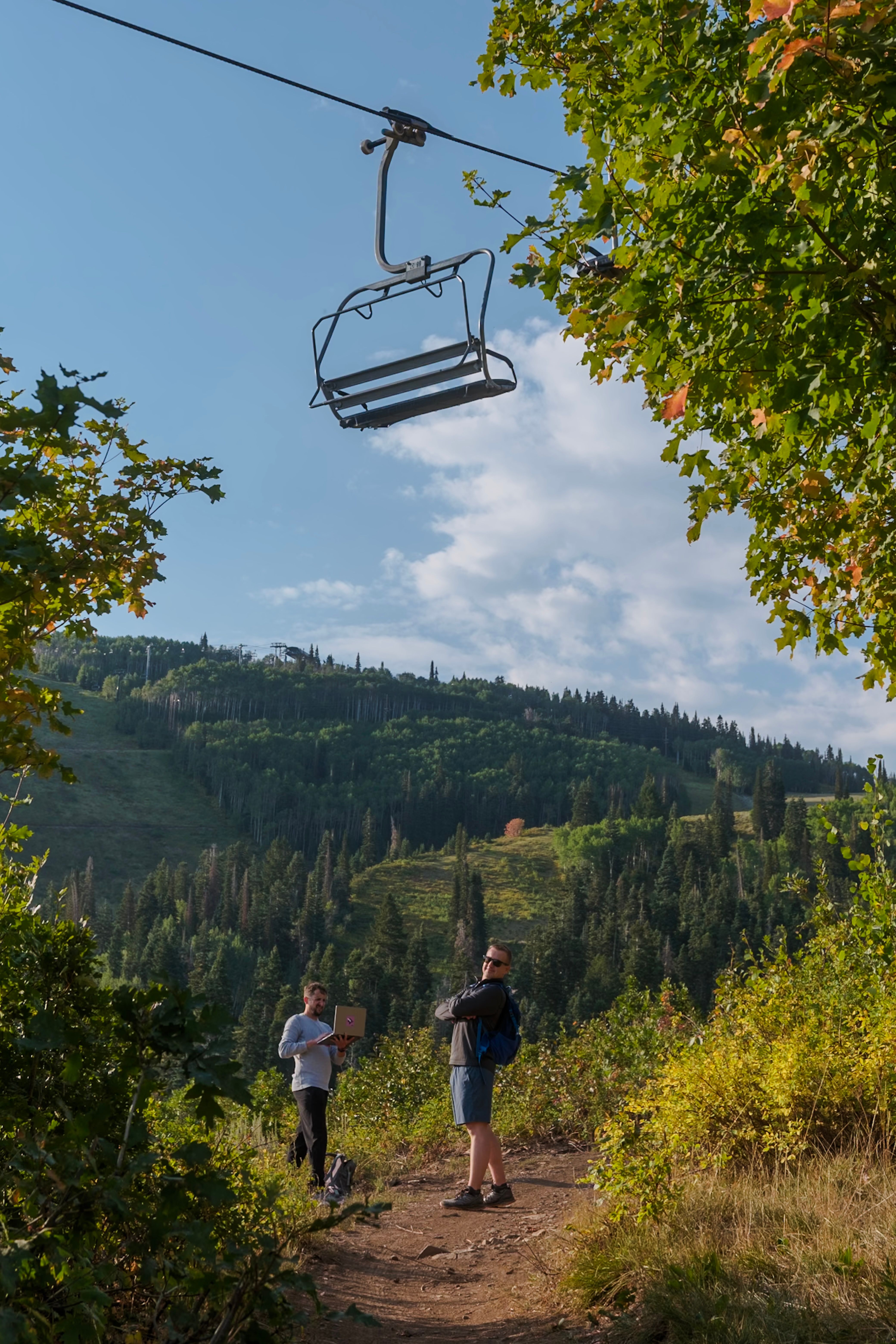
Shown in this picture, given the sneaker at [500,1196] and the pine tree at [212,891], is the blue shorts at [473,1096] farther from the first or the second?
the pine tree at [212,891]

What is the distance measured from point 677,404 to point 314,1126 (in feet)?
15.3

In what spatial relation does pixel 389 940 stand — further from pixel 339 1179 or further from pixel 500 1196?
pixel 500 1196

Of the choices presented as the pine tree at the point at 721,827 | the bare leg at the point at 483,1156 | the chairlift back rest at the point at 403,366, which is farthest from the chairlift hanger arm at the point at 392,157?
the pine tree at the point at 721,827

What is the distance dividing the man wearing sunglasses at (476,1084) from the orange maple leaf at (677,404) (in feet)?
9.66

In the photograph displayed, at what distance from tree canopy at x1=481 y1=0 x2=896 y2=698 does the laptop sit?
3.90 m

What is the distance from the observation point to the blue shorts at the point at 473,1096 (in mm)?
5477

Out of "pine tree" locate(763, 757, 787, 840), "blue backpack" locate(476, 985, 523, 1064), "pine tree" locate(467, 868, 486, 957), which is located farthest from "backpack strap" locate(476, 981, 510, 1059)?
"pine tree" locate(763, 757, 787, 840)

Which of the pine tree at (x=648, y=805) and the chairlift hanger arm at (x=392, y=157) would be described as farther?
the pine tree at (x=648, y=805)

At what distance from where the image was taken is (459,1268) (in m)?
4.89

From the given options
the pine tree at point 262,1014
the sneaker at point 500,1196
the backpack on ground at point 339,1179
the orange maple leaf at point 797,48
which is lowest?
the pine tree at point 262,1014

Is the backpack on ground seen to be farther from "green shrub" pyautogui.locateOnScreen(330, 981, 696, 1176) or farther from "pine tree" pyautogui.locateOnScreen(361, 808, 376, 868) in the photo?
"pine tree" pyautogui.locateOnScreen(361, 808, 376, 868)

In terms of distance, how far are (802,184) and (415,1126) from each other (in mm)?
8193

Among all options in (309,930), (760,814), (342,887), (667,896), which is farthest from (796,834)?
(309,930)

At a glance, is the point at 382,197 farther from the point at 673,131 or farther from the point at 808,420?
the point at 808,420
